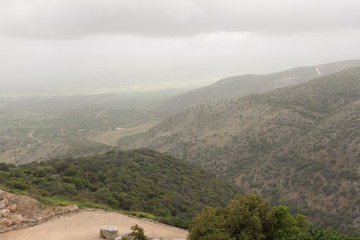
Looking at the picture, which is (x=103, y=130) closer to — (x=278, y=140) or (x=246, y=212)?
(x=278, y=140)

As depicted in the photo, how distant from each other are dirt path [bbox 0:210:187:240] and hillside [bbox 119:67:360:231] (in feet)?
85.0

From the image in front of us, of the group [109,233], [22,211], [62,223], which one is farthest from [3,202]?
[109,233]

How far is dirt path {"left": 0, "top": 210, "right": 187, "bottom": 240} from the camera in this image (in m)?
14.0

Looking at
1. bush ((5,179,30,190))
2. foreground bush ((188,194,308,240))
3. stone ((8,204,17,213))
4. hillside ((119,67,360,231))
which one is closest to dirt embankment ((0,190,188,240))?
stone ((8,204,17,213))

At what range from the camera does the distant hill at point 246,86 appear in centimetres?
15300

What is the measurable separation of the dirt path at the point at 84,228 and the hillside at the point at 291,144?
85.0ft

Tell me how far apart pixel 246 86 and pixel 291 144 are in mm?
123371

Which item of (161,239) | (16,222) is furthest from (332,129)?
(16,222)

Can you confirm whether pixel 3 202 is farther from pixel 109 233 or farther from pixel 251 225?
pixel 251 225

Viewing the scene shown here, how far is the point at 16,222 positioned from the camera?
14570 millimetres

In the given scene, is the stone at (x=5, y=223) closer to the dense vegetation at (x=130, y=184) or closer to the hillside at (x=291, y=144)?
the dense vegetation at (x=130, y=184)

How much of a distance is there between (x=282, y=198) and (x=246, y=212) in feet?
95.5

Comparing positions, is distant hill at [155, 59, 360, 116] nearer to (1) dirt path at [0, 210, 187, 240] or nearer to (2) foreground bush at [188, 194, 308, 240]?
(1) dirt path at [0, 210, 187, 240]

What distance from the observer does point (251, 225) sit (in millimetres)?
13727
